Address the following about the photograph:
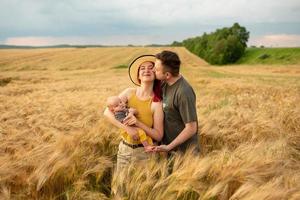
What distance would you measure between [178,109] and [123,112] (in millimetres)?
497

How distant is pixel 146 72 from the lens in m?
3.76

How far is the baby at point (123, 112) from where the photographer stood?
3619 mm

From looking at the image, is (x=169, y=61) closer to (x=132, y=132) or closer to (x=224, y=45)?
(x=132, y=132)

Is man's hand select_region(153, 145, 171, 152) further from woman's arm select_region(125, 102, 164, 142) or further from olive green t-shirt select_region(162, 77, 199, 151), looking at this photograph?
olive green t-shirt select_region(162, 77, 199, 151)

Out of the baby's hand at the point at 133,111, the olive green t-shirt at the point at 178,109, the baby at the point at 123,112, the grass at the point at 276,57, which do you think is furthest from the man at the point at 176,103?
the grass at the point at 276,57

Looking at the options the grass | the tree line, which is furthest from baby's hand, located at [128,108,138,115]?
the tree line

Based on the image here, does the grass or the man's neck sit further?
the grass

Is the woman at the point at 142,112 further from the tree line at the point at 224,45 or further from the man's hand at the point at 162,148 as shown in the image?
the tree line at the point at 224,45

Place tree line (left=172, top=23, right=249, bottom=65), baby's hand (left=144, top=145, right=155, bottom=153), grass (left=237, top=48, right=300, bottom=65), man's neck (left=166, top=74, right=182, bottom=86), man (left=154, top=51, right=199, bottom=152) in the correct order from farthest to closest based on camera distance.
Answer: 1. tree line (left=172, top=23, right=249, bottom=65)
2. grass (left=237, top=48, right=300, bottom=65)
3. man's neck (left=166, top=74, right=182, bottom=86)
4. man (left=154, top=51, right=199, bottom=152)
5. baby's hand (left=144, top=145, right=155, bottom=153)

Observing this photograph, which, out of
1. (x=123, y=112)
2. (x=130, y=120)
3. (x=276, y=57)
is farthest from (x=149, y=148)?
(x=276, y=57)

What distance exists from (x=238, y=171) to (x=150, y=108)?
1165 mm

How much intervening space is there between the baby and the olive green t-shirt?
0.94ft

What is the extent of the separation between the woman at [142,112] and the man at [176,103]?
95 millimetres

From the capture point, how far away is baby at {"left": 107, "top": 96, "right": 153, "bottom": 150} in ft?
11.9
